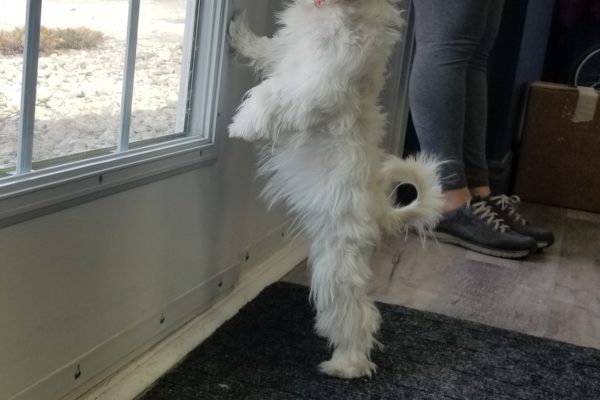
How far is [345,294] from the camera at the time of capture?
108cm

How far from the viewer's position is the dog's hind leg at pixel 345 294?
3.51 feet

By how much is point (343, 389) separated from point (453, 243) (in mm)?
885

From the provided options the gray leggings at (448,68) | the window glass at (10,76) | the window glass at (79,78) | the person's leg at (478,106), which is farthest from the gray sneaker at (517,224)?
the window glass at (10,76)

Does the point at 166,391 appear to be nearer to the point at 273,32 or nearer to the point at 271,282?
the point at 271,282

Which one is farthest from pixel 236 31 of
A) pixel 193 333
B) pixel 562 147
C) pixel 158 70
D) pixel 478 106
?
pixel 562 147

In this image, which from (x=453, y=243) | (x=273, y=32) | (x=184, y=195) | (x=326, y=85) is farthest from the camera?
(x=453, y=243)

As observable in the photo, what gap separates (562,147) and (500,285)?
1.08 metres

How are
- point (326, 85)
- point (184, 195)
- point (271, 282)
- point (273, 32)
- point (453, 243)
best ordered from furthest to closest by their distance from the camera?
point (453, 243)
point (271, 282)
point (273, 32)
point (184, 195)
point (326, 85)

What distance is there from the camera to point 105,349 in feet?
3.31

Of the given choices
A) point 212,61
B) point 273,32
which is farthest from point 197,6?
point 273,32

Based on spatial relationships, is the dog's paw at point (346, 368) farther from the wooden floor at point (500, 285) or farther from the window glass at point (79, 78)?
the window glass at point (79, 78)

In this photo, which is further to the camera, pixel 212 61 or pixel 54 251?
pixel 212 61

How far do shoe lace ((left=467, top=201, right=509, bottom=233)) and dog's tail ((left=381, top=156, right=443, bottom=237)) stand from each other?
65cm

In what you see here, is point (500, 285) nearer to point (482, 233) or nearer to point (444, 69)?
point (482, 233)
